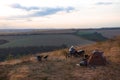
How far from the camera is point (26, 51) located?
45156 millimetres

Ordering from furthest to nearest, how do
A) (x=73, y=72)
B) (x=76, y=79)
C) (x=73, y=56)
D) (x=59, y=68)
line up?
(x=73, y=56) < (x=59, y=68) < (x=73, y=72) < (x=76, y=79)

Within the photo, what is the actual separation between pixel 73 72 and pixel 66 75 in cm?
79

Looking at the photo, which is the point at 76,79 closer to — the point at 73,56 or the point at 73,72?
the point at 73,72

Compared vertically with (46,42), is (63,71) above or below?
above

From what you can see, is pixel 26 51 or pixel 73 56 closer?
pixel 73 56

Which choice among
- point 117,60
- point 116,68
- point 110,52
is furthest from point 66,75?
point 110,52

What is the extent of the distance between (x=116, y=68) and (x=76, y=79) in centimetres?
326

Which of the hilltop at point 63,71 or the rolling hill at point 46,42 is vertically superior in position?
the hilltop at point 63,71

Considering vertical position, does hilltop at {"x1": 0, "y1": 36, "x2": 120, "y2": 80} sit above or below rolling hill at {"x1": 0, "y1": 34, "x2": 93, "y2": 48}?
above

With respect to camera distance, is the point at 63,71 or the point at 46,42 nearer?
the point at 63,71

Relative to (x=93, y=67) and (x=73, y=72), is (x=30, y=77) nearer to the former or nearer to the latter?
(x=73, y=72)

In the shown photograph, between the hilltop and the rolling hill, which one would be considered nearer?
the hilltop

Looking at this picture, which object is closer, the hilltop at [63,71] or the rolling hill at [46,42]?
the hilltop at [63,71]

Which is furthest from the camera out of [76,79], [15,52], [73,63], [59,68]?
[15,52]
